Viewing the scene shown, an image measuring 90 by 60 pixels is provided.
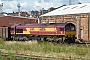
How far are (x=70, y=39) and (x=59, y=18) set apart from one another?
1753 cm

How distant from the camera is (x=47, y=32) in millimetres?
34594

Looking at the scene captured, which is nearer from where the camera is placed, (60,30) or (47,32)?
(60,30)

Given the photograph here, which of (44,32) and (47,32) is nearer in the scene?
(47,32)

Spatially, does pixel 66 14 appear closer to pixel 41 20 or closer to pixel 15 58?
pixel 41 20

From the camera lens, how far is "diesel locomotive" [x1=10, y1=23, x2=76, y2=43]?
3306cm

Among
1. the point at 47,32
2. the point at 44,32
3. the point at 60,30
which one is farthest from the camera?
the point at 44,32

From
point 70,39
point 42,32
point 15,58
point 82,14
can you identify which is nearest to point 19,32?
point 42,32

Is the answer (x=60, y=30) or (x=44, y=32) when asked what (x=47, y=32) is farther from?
(x=60, y=30)

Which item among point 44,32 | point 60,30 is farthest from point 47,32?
point 60,30

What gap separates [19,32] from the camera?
127 ft

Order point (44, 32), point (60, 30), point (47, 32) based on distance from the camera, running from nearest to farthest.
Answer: point (60, 30), point (47, 32), point (44, 32)

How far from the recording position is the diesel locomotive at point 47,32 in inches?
1302

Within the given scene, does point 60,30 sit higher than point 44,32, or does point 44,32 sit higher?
point 60,30

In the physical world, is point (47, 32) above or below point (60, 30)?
below
